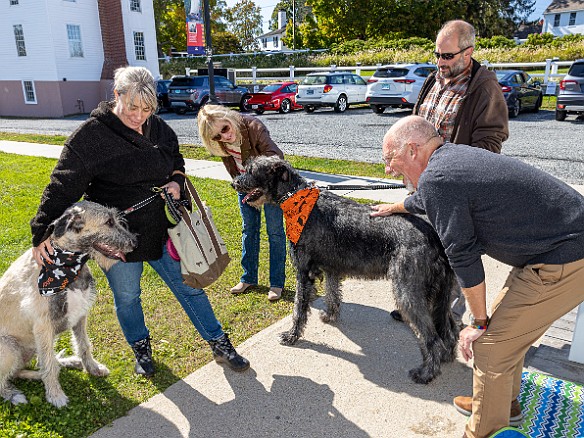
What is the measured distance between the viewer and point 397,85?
18891mm

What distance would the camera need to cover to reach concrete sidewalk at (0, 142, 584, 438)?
313 cm

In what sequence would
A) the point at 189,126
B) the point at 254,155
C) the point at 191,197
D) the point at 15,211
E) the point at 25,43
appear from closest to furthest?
the point at 191,197
the point at 254,155
the point at 15,211
the point at 189,126
the point at 25,43

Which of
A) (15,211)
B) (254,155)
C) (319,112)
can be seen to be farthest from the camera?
(319,112)

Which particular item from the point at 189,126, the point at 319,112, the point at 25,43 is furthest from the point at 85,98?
the point at 319,112

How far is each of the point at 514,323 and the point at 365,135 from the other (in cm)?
1301

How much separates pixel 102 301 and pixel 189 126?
14406 millimetres

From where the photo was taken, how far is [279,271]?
16.4ft

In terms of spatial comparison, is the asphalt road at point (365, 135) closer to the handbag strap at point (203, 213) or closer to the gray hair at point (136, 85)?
the handbag strap at point (203, 213)

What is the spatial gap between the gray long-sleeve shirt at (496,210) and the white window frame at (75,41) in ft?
95.0

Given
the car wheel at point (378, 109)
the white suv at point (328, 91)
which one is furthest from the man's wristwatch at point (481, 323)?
the white suv at point (328, 91)

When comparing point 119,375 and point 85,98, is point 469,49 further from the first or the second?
point 85,98

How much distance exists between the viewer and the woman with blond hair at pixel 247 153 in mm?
4271

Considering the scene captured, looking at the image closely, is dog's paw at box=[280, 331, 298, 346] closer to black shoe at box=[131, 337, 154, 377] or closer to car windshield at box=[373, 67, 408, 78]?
black shoe at box=[131, 337, 154, 377]

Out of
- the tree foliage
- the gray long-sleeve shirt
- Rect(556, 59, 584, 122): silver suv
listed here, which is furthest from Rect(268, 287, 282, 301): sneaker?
the tree foliage
